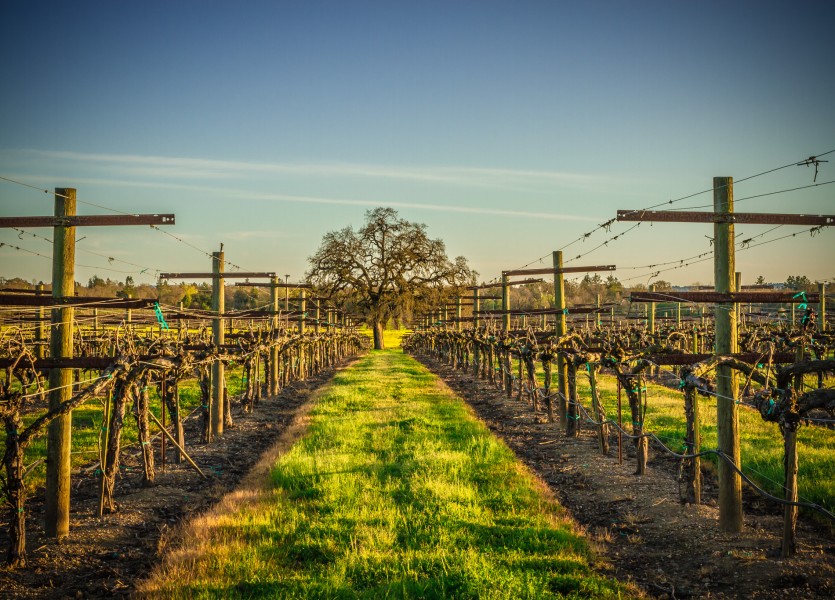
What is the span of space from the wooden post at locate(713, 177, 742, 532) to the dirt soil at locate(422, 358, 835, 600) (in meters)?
0.41

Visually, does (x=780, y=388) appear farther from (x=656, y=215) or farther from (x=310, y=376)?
(x=310, y=376)

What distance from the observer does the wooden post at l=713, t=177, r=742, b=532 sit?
8344 mm

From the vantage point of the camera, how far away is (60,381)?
8867 mm

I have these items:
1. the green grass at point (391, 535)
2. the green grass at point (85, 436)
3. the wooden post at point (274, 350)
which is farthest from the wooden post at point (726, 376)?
the wooden post at point (274, 350)

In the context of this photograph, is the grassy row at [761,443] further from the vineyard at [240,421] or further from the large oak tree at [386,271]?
the large oak tree at [386,271]

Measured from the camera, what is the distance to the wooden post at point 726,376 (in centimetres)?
834

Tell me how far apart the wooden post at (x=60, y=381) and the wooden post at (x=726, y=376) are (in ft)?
30.9

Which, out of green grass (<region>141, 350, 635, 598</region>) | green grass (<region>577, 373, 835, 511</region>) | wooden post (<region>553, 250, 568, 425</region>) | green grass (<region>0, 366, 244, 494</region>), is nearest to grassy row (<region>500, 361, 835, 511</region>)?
green grass (<region>577, 373, 835, 511</region>)

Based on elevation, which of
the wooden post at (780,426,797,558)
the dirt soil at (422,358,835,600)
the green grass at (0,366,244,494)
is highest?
the wooden post at (780,426,797,558)

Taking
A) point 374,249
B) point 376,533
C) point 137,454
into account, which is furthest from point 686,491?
point 374,249

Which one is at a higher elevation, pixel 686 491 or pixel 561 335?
pixel 561 335

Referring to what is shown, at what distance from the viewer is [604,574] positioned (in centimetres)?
718

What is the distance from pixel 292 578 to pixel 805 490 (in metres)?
8.40

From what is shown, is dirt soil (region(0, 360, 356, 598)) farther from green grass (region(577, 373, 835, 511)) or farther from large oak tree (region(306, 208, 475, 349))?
large oak tree (region(306, 208, 475, 349))
